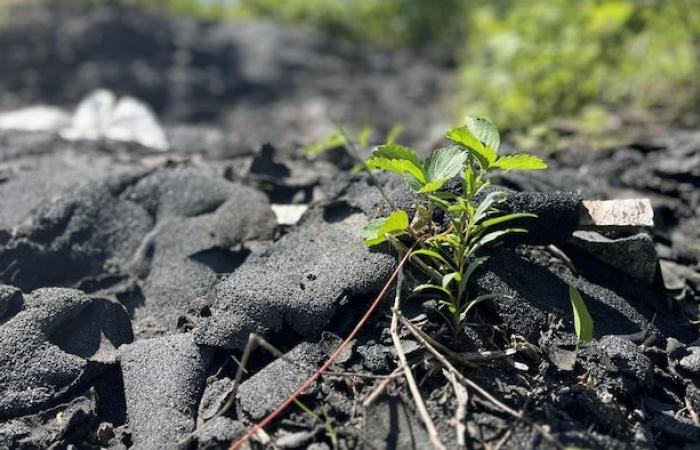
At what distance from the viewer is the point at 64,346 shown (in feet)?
7.08

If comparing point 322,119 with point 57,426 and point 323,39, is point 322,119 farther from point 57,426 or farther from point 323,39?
point 57,426

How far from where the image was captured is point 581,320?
74.8 inches

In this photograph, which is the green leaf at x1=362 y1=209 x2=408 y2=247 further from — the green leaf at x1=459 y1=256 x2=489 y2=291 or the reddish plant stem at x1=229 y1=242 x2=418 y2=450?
the green leaf at x1=459 y1=256 x2=489 y2=291

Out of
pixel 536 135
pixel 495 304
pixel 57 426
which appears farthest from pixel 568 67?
pixel 57 426

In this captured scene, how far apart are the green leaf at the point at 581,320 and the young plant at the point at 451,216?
0.73 feet

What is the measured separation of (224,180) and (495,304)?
1500mm

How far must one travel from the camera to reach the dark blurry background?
4855 mm

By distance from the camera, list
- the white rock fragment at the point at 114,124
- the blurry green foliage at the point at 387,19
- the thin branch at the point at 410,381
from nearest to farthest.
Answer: the thin branch at the point at 410,381 → the white rock fragment at the point at 114,124 → the blurry green foliage at the point at 387,19

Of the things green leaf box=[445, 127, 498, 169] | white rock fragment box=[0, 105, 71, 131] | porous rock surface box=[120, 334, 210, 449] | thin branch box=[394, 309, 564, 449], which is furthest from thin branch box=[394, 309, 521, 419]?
white rock fragment box=[0, 105, 71, 131]

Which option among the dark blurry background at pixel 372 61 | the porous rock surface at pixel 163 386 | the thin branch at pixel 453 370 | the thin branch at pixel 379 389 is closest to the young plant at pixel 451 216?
the thin branch at pixel 453 370

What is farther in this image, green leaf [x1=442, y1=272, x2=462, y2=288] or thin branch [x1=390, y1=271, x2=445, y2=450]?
green leaf [x1=442, y1=272, x2=462, y2=288]

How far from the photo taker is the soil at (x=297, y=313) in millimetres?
1804

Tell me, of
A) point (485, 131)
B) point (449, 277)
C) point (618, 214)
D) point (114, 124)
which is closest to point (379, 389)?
point (449, 277)

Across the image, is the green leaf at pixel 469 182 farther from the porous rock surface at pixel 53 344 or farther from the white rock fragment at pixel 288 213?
the porous rock surface at pixel 53 344
